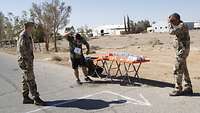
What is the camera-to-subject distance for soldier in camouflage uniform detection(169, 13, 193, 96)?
30.5ft

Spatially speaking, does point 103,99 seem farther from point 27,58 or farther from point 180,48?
point 180,48

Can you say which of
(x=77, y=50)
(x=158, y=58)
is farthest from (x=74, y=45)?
(x=158, y=58)

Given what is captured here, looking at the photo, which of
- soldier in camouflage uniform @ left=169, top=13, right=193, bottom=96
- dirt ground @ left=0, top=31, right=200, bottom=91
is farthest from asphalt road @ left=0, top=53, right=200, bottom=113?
dirt ground @ left=0, top=31, right=200, bottom=91

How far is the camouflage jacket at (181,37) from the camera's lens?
30.5 feet

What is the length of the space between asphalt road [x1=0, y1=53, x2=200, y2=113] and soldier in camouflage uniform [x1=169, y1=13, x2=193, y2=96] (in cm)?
26

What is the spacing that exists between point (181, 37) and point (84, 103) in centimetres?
271

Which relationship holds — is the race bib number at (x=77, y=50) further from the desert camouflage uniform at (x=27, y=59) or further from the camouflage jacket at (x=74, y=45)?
the desert camouflage uniform at (x=27, y=59)

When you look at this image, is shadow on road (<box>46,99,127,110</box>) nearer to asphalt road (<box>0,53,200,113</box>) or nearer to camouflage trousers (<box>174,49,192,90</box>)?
asphalt road (<box>0,53,200,113</box>)

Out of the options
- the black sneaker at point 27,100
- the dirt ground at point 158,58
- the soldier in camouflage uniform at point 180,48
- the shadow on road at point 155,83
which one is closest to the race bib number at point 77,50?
the shadow on road at point 155,83

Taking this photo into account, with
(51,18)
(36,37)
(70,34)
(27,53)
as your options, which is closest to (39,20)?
(51,18)

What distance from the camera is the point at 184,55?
31.0 ft

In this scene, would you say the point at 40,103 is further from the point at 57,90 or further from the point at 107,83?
the point at 107,83

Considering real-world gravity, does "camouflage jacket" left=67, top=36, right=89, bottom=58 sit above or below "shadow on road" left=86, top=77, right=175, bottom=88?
above

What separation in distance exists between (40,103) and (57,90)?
2.37 metres
